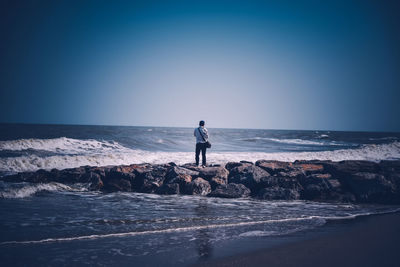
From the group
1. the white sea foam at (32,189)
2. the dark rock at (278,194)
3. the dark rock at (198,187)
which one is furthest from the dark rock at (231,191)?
the white sea foam at (32,189)

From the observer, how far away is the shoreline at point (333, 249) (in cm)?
331

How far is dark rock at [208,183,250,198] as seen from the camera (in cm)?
748

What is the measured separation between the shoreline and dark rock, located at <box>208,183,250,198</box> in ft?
9.33

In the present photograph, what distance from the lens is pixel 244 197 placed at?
7.55 metres

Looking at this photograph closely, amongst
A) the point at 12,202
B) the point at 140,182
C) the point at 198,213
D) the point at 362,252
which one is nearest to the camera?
the point at 362,252

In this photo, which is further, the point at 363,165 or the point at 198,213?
the point at 363,165

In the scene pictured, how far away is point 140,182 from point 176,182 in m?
1.44

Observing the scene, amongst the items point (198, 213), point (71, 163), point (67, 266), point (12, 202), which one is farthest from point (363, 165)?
point (71, 163)

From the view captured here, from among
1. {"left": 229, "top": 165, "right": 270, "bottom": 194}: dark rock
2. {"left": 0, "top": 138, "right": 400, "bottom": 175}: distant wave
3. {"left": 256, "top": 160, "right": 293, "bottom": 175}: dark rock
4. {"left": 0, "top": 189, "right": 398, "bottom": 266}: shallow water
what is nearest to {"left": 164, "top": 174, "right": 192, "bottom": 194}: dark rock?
{"left": 0, "top": 189, "right": 398, "bottom": 266}: shallow water

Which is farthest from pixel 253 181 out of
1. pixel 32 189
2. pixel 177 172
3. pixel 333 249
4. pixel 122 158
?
pixel 122 158

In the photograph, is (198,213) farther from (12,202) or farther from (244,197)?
(12,202)

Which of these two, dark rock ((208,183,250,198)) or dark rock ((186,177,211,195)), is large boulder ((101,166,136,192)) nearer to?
dark rock ((186,177,211,195))

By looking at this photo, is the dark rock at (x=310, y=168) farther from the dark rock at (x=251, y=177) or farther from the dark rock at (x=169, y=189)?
the dark rock at (x=169, y=189)

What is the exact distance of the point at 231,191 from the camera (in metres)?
7.61
